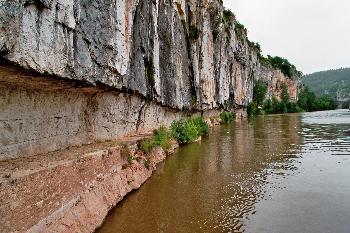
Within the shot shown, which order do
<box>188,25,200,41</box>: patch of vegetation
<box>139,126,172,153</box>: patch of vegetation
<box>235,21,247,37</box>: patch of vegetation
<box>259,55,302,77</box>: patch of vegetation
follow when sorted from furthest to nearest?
<box>259,55,302,77</box>: patch of vegetation < <box>235,21,247,37</box>: patch of vegetation < <box>188,25,200,41</box>: patch of vegetation < <box>139,126,172,153</box>: patch of vegetation

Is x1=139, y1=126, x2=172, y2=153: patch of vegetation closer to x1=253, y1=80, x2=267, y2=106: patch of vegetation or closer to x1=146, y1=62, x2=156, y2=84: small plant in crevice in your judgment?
x1=146, y1=62, x2=156, y2=84: small plant in crevice

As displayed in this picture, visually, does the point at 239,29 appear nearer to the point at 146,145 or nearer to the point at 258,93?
the point at 258,93

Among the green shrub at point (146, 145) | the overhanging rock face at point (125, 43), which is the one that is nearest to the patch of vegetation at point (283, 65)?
the overhanging rock face at point (125, 43)

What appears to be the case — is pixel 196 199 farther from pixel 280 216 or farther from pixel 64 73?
pixel 64 73

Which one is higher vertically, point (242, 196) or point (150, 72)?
point (150, 72)

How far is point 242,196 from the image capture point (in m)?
14.0

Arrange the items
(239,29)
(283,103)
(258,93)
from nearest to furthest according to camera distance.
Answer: (239,29) < (258,93) < (283,103)

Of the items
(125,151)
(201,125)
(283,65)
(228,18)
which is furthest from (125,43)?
(283,65)

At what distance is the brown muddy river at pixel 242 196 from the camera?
36.5 feet

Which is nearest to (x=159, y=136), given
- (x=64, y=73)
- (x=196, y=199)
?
(x=196, y=199)

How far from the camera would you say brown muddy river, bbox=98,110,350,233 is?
11.1 m

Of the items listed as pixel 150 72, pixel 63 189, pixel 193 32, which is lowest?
pixel 63 189

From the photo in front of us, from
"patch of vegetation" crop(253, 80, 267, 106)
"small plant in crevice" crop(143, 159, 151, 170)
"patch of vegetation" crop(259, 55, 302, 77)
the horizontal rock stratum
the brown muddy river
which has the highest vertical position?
"patch of vegetation" crop(259, 55, 302, 77)

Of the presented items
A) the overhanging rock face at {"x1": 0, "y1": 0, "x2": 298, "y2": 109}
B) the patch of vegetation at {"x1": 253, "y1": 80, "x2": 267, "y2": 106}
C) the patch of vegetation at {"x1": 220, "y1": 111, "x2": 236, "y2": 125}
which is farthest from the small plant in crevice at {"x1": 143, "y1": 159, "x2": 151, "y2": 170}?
the patch of vegetation at {"x1": 253, "y1": 80, "x2": 267, "y2": 106}
